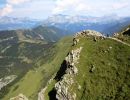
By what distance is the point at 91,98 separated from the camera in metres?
126

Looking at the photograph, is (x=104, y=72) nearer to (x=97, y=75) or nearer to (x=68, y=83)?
(x=97, y=75)

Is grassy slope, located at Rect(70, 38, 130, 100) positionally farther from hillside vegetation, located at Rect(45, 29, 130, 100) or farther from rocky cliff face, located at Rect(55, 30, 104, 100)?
rocky cliff face, located at Rect(55, 30, 104, 100)

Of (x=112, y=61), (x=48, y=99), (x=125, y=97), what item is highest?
(x=112, y=61)

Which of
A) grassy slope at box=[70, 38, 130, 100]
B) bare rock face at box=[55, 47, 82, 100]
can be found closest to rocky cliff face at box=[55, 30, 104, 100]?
bare rock face at box=[55, 47, 82, 100]

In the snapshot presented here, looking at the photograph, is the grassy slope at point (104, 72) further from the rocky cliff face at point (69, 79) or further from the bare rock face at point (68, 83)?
the bare rock face at point (68, 83)

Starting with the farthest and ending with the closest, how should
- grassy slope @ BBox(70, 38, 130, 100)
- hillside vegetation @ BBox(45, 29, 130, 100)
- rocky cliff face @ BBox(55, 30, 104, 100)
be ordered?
rocky cliff face @ BBox(55, 30, 104, 100)
hillside vegetation @ BBox(45, 29, 130, 100)
grassy slope @ BBox(70, 38, 130, 100)

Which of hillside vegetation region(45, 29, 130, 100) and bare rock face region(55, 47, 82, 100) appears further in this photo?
bare rock face region(55, 47, 82, 100)

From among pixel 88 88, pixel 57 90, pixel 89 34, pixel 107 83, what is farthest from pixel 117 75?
pixel 89 34

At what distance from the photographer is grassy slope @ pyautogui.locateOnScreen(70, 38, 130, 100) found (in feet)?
406

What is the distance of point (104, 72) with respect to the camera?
13288 cm

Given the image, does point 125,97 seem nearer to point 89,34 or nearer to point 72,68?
point 72,68

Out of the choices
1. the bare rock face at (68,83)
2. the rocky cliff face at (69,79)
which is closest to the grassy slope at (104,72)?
the rocky cliff face at (69,79)

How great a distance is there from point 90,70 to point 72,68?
27.6 ft

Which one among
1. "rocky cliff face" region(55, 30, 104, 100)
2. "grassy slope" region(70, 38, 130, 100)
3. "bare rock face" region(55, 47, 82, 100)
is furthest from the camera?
"rocky cliff face" region(55, 30, 104, 100)
